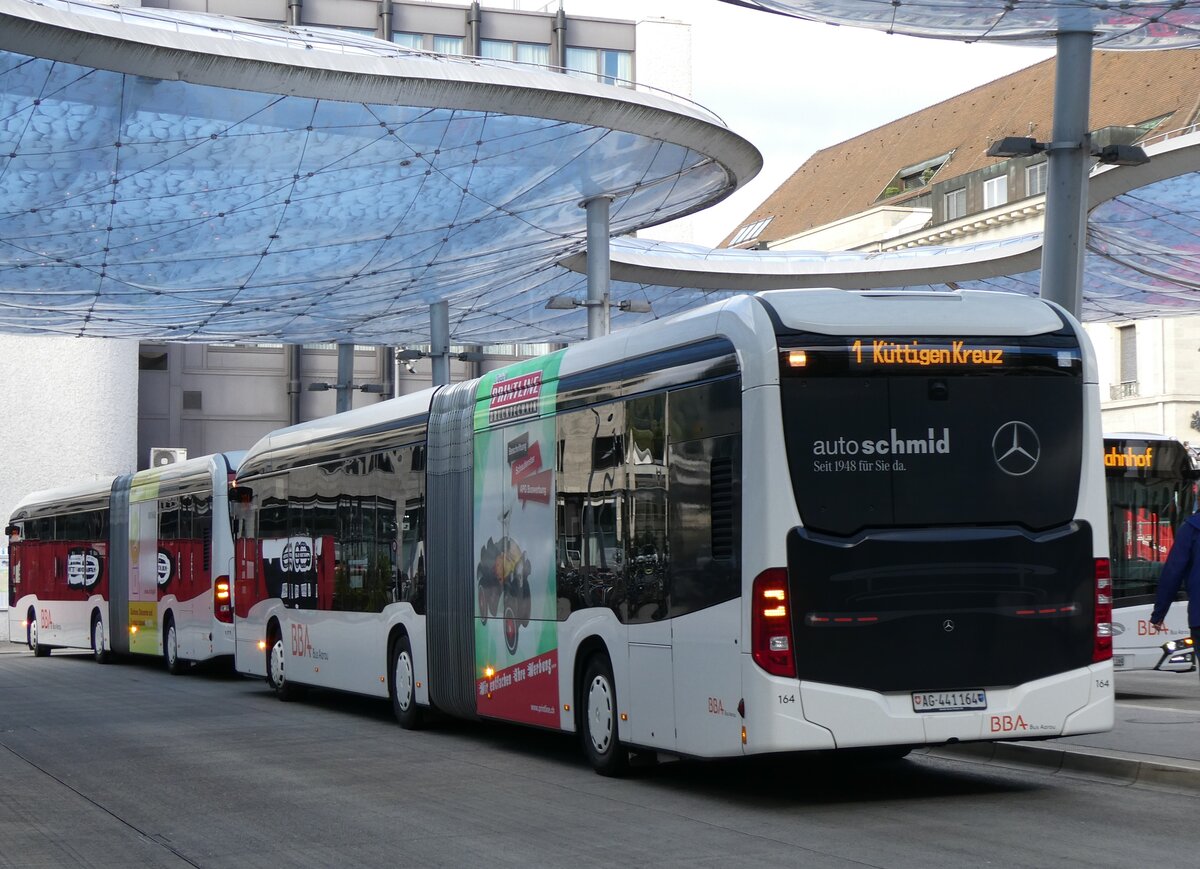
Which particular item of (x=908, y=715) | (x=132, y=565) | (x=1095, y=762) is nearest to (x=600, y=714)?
(x=908, y=715)

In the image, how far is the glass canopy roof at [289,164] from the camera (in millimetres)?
25812

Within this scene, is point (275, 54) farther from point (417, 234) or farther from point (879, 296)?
point (879, 296)

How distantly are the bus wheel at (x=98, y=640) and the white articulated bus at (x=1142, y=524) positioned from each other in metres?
19.5

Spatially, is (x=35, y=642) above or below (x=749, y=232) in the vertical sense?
below

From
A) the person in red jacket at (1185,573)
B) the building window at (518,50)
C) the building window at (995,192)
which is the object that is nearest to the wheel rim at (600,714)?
the person in red jacket at (1185,573)

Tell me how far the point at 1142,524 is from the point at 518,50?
47.8 meters

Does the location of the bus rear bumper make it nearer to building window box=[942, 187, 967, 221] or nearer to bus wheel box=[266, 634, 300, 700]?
bus wheel box=[266, 634, 300, 700]

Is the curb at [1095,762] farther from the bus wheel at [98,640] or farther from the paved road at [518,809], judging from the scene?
the bus wheel at [98,640]

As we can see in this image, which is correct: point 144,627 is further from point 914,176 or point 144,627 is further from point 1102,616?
point 914,176

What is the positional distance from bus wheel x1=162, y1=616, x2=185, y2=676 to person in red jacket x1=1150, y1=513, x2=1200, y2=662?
2039 cm

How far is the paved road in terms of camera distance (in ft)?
29.8

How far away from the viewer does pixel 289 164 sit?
105ft

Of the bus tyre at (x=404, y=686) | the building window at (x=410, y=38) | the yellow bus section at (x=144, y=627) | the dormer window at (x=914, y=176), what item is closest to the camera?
the bus tyre at (x=404, y=686)

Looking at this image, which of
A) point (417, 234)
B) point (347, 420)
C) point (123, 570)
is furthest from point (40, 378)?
point (347, 420)
